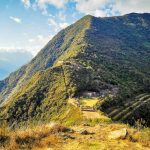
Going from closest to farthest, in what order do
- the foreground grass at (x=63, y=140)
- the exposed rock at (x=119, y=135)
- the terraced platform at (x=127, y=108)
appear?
the foreground grass at (x=63, y=140) < the exposed rock at (x=119, y=135) < the terraced platform at (x=127, y=108)

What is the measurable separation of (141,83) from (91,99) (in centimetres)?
4974

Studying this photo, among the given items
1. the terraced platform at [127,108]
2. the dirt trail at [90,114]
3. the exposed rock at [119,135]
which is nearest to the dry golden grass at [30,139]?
the exposed rock at [119,135]

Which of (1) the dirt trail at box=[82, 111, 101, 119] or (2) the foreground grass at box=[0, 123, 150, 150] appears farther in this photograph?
(1) the dirt trail at box=[82, 111, 101, 119]

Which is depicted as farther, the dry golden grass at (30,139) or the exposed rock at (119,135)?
the exposed rock at (119,135)

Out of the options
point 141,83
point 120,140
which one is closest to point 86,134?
point 120,140

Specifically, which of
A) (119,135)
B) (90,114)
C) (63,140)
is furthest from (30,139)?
(90,114)

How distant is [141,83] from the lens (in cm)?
15638

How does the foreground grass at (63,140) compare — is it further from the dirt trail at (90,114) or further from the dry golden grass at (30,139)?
the dirt trail at (90,114)

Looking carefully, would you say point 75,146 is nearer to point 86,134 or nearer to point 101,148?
point 101,148

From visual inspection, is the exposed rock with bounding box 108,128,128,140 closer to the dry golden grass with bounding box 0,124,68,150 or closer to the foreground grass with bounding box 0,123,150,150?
the foreground grass with bounding box 0,123,150,150

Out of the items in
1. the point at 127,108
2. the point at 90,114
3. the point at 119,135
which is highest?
the point at 127,108

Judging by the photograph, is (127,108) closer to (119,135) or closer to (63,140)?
(119,135)

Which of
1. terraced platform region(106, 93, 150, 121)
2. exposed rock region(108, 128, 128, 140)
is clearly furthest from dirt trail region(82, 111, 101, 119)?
exposed rock region(108, 128, 128, 140)

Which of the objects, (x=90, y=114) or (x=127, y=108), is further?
(x=127, y=108)
